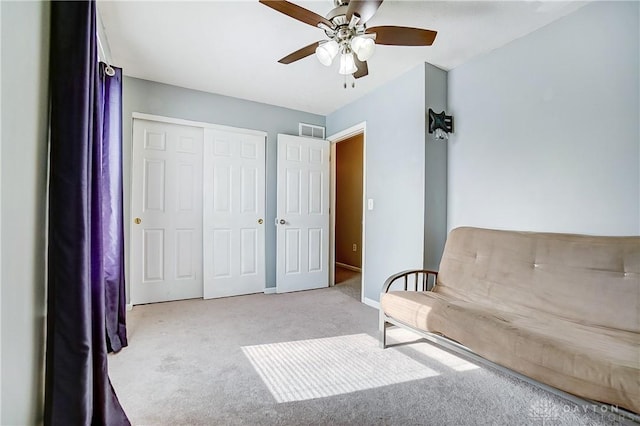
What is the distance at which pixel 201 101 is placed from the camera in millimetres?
3705

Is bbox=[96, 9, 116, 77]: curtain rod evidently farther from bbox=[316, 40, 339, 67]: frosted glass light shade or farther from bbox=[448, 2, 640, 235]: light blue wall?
bbox=[448, 2, 640, 235]: light blue wall

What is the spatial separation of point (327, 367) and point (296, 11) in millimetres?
2267

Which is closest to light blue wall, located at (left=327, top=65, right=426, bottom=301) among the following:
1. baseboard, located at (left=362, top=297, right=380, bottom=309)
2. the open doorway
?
baseboard, located at (left=362, top=297, right=380, bottom=309)

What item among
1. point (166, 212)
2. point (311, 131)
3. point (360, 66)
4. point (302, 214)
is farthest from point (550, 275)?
point (166, 212)

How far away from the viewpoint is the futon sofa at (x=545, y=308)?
1311 mm

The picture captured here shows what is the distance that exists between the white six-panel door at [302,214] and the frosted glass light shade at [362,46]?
2.25 meters

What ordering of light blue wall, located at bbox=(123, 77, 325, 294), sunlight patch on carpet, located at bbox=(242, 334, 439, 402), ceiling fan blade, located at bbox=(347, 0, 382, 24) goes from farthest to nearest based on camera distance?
light blue wall, located at bbox=(123, 77, 325, 294) < sunlight patch on carpet, located at bbox=(242, 334, 439, 402) < ceiling fan blade, located at bbox=(347, 0, 382, 24)

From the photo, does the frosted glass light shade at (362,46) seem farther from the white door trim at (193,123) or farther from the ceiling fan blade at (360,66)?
the white door trim at (193,123)

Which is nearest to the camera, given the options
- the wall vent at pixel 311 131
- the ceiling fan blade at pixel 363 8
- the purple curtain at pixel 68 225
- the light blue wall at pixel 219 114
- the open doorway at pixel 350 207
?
the purple curtain at pixel 68 225

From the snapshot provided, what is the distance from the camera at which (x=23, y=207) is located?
91cm

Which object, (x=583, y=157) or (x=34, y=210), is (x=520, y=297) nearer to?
(x=583, y=157)

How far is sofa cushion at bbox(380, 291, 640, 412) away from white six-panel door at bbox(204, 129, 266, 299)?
2376 millimetres

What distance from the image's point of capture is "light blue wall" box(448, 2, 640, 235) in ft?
6.36

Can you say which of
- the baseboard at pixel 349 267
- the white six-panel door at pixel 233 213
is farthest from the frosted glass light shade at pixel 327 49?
the baseboard at pixel 349 267
